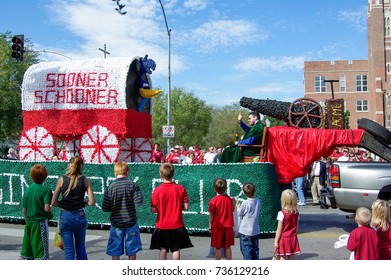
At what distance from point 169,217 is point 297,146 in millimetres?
4277

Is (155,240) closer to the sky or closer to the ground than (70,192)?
closer to the ground

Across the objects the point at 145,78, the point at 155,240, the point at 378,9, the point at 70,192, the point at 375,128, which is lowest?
the point at 155,240

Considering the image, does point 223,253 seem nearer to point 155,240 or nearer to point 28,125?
point 155,240

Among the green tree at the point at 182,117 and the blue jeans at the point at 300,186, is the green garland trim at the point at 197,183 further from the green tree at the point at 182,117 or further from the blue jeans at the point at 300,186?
the green tree at the point at 182,117

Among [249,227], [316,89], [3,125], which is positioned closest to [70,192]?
[249,227]

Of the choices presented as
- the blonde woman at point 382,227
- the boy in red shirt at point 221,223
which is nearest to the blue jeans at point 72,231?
the boy in red shirt at point 221,223

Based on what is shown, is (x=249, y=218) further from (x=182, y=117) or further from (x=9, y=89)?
(x=182, y=117)

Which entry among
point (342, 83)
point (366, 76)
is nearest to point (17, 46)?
point (342, 83)

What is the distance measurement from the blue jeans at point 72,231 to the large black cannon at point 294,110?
17.5ft

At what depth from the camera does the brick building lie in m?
55.8

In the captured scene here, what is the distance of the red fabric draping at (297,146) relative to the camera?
29.1 ft

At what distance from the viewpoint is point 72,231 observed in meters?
5.46

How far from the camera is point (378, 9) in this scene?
57.3 metres
